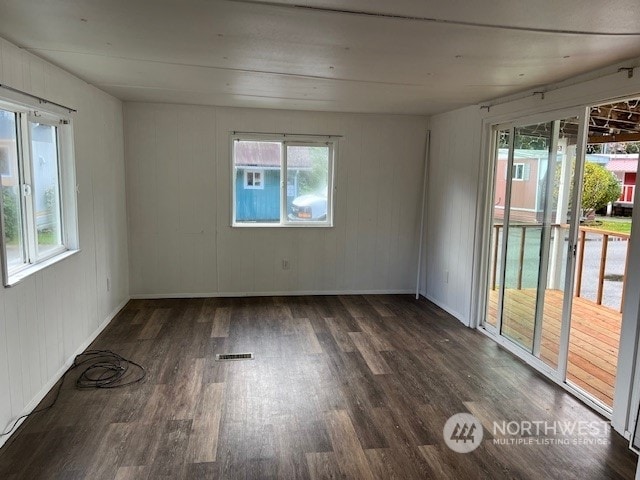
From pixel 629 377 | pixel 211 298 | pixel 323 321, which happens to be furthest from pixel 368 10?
pixel 211 298

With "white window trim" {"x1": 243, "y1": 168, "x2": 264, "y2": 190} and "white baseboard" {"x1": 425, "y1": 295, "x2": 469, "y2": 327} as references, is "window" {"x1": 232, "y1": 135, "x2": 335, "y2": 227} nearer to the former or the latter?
"white window trim" {"x1": 243, "y1": 168, "x2": 264, "y2": 190}

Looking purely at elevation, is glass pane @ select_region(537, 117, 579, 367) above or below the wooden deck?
above

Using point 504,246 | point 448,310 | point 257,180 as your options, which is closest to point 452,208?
point 504,246

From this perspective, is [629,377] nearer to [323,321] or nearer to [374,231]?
[323,321]

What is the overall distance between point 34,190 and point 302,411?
2326 millimetres

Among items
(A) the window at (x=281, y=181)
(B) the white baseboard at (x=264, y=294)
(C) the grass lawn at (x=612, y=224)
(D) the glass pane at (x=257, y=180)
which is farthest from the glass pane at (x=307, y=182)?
(C) the grass lawn at (x=612, y=224)

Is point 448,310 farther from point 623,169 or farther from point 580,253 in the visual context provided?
point 623,169

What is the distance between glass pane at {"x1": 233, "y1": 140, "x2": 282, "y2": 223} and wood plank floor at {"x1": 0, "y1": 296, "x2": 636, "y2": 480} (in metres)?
1.49

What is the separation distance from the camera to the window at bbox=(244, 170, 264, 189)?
5.36 m

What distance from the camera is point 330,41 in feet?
7.86

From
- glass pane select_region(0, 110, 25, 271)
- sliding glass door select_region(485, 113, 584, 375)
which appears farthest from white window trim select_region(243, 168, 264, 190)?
glass pane select_region(0, 110, 25, 271)

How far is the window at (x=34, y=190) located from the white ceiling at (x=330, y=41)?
1.54 ft

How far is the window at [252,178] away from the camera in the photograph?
17.6 ft

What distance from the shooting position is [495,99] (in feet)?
13.4
